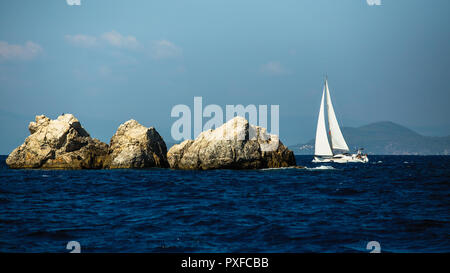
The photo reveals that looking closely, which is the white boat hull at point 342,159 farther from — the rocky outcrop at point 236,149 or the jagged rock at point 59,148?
the jagged rock at point 59,148

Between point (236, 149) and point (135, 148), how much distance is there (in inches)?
642

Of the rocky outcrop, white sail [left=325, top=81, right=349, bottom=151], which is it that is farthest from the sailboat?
the rocky outcrop

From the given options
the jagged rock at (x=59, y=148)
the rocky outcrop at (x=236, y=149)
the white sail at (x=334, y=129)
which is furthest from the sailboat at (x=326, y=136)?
the jagged rock at (x=59, y=148)

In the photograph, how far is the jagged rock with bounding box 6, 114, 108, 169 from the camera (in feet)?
189

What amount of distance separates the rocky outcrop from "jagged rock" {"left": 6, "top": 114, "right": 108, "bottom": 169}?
15.4 meters

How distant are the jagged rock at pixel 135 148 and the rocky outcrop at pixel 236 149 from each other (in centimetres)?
657

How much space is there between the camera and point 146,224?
14211 millimetres

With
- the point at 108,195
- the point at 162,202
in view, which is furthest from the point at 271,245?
the point at 108,195

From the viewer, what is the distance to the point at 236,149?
5269 cm

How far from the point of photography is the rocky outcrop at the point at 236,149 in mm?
52438
